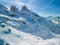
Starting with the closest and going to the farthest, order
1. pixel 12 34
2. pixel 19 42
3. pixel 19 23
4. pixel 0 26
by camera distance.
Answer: pixel 19 42 → pixel 12 34 → pixel 0 26 → pixel 19 23

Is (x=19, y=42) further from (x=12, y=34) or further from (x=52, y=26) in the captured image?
(x=52, y=26)

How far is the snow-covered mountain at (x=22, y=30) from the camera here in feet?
295

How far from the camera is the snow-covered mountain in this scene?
89.8 meters

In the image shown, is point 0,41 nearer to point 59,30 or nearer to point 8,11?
point 8,11

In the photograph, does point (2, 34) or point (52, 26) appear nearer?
point (2, 34)

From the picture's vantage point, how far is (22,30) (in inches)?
4916

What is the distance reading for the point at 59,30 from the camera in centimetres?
18150

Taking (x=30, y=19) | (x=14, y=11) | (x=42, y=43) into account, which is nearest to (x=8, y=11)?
(x=14, y=11)

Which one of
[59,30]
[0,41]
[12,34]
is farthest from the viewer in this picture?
[59,30]

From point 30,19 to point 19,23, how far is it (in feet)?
80.8

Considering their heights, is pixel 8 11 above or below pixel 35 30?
above

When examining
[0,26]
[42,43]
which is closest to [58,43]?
[42,43]

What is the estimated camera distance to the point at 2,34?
9162 cm

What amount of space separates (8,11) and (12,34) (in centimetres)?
5972
